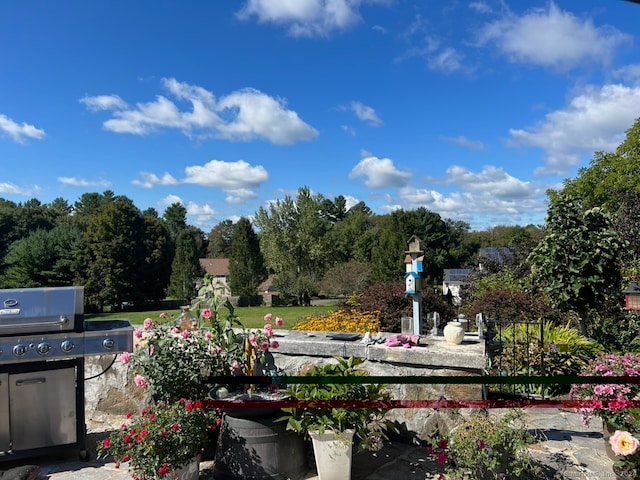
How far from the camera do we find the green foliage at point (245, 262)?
26625 mm

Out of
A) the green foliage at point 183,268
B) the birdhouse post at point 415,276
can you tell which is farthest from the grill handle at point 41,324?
the green foliage at point 183,268

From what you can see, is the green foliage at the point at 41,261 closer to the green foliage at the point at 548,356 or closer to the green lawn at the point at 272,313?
the green lawn at the point at 272,313

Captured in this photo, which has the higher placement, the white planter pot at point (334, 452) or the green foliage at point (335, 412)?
the green foliage at point (335, 412)

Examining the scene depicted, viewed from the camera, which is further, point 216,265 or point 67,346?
point 216,265

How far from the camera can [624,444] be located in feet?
7.44

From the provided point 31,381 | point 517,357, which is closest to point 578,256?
point 517,357

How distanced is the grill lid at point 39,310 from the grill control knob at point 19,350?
0.30ft

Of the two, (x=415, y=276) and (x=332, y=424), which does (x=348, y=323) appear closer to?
(x=415, y=276)

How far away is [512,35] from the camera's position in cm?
286

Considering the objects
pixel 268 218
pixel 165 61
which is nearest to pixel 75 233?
pixel 268 218

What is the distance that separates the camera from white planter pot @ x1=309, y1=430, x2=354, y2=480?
270 cm

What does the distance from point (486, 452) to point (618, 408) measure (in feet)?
3.27

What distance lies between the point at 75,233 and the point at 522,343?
1135 inches

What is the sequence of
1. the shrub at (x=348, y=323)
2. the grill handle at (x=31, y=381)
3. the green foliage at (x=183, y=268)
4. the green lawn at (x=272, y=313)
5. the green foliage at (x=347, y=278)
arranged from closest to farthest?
1. the grill handle at (x=31, y=381)
2. the shrub at (x=348, y=323)
3. the green lawn at (x=272, y=313)
4. the green foliage at (x=347, y=278)
5. the green foliage at (x=183, y=268)
